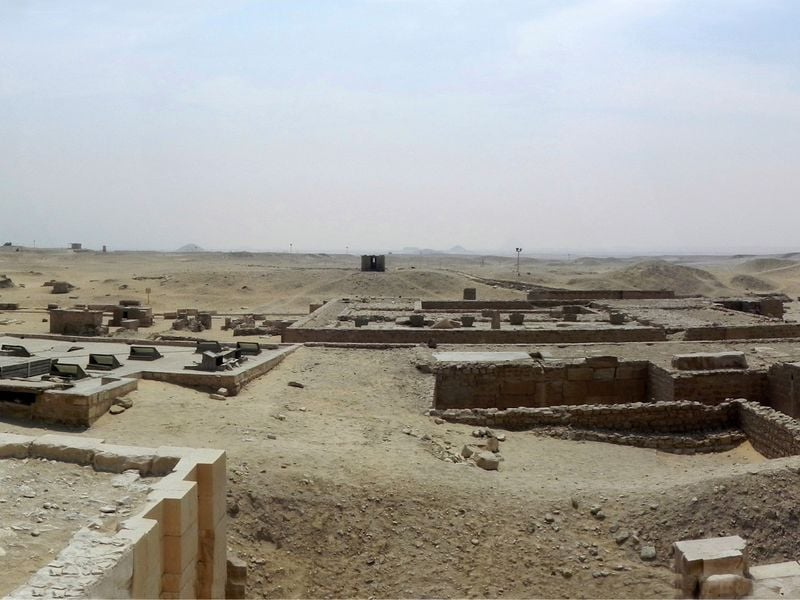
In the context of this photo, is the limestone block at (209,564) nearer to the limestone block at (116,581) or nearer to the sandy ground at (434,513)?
the sandy ground at (434,513)

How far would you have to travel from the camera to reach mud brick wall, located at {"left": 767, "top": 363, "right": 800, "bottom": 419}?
12281mm

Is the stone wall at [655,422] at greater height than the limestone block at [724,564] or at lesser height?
lesser

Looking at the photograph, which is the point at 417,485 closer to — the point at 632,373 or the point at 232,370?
the point at 232,370

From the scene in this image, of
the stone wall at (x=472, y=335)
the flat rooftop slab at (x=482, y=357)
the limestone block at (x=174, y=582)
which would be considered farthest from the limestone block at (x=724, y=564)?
the stone wall at (x=472, y=335)

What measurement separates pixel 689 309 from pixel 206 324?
18611 millimetres

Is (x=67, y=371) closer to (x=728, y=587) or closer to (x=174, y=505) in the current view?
(x=174, y=505)

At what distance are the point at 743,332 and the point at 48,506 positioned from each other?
1863cm

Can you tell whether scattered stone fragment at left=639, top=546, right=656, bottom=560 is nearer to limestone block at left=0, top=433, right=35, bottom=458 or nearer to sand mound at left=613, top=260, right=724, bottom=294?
limestone block at left=0, top=433, right=35, bottom=458

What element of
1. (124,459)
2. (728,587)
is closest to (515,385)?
(728,587)

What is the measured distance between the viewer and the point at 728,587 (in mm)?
5426

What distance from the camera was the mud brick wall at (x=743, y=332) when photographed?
18391 millimetres

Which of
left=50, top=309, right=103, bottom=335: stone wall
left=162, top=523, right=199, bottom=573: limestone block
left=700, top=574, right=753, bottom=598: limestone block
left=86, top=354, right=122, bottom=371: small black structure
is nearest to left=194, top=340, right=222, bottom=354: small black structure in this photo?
left=86, top=354, right=122, bottom=371: small black structure

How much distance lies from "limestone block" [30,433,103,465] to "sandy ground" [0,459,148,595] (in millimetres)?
81

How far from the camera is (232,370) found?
37.5ft
